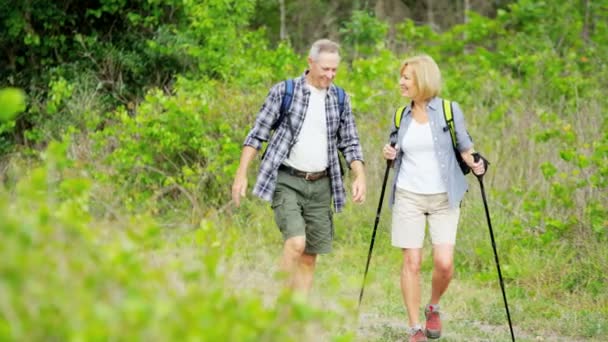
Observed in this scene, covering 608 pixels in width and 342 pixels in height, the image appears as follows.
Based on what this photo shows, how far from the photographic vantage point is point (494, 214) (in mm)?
9852

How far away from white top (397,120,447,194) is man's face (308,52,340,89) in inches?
23.2

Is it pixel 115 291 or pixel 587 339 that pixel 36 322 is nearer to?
pixel 115 291

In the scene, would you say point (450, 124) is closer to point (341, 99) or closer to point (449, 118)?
point (449, 118)

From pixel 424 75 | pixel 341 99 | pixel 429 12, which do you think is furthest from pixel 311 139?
pixel 429 12

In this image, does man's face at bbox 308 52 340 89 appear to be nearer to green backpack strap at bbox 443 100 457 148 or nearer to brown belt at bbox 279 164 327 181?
brown belt at bbox 279 164 327 181

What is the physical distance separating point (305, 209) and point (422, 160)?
82 centimetres

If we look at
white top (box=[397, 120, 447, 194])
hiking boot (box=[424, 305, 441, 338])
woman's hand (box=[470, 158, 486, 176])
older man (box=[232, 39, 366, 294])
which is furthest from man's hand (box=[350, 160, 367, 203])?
hiking boot (box=[424, 305, 441, 338])

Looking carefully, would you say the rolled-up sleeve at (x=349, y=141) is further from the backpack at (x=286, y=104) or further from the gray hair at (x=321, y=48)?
the gray hair at (x=321, y=48)

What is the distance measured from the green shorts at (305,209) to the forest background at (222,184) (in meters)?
0.32

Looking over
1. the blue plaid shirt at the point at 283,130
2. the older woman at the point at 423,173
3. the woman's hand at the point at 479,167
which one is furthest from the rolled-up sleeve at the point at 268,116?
the woman's hand at the point at 479,167

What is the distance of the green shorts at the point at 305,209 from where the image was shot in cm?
641

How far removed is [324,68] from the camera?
630 centimetres

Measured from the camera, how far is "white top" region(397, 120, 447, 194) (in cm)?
630

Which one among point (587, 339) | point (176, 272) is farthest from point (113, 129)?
point (176, 272)
